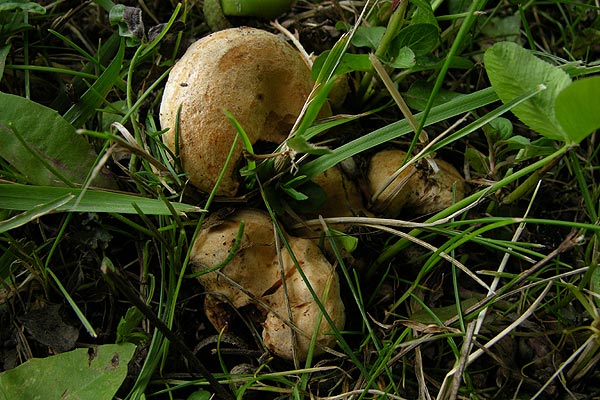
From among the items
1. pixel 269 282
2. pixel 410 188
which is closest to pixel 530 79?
Answer: pixel 410 188

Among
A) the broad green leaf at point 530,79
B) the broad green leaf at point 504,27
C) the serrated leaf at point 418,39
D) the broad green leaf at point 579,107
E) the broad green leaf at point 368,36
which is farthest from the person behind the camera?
the broad green leaf at point 504,27

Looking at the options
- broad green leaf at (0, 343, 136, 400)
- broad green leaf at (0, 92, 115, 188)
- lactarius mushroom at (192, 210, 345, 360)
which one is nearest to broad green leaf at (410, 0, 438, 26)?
lactarius mushroom at (192, 210, 345, 360)

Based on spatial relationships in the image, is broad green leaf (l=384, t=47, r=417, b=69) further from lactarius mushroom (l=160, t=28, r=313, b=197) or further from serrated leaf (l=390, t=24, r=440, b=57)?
lactarius mushroom (l=160, t=28, r=313, b=197)

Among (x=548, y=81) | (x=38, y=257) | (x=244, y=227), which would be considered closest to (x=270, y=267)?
(x=244, y=227)

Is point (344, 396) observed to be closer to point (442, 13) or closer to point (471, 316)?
point (471, 316)

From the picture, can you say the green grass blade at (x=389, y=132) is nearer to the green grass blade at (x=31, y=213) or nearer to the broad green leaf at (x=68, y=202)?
the broad green leaf at (x=68, y=202)

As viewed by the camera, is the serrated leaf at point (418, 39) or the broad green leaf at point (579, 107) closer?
the broad green leaf at point (579, 107)

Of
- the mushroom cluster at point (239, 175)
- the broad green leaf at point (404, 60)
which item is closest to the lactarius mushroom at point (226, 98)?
the mushroom cluster at point (239, 175)
